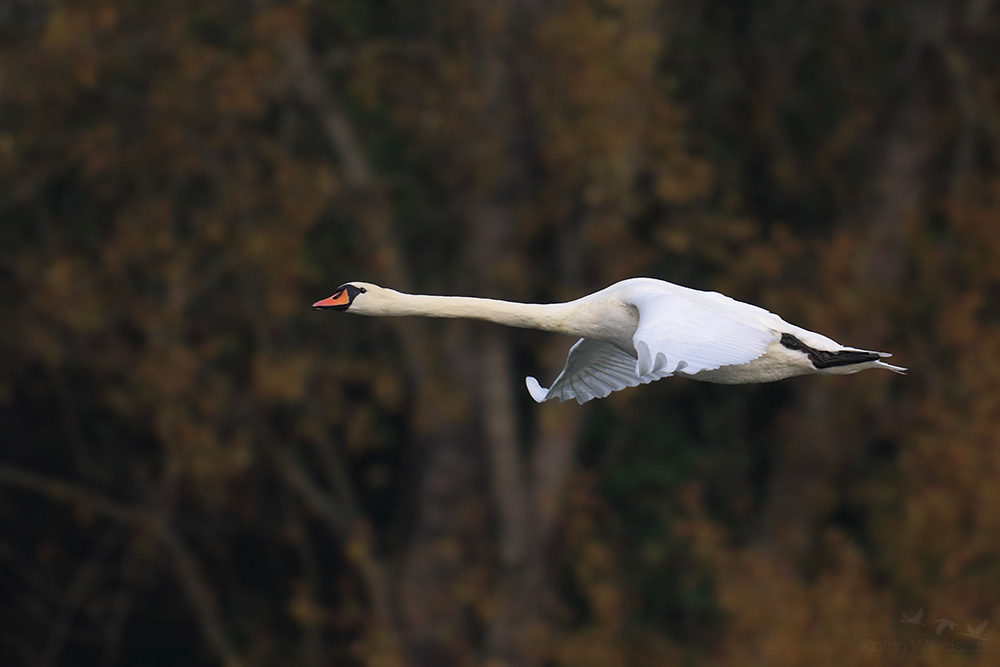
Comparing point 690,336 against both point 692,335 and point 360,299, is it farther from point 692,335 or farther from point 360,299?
point 360,299

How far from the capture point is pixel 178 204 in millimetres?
12891

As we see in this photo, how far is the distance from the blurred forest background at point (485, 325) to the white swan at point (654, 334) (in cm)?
474

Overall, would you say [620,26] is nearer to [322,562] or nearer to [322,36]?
[322,36]

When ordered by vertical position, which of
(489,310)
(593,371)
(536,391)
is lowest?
(536,391)

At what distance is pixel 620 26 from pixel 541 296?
10.3 ft

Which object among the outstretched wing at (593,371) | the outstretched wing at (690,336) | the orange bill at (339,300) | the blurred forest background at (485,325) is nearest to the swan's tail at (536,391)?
the outstretched wing at (690,336)

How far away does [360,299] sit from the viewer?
6.45 m

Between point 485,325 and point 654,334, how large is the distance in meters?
6.97

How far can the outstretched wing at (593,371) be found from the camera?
6602 mm

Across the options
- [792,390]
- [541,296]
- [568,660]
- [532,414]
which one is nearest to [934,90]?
[792,390]

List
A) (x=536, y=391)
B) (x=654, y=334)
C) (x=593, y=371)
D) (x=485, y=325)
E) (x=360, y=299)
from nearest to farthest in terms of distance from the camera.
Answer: (x=654, y=334) → (x=536, y=391) → (x=360, y=299) → (x=593, y=371) → (x=485, y=325)

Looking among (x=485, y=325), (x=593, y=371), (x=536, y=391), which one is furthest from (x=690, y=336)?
(x=485, y=325)

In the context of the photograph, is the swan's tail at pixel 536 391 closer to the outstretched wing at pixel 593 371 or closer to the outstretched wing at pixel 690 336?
the outstretched wing at pixel 690 336

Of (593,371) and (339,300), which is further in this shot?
(593,371)
